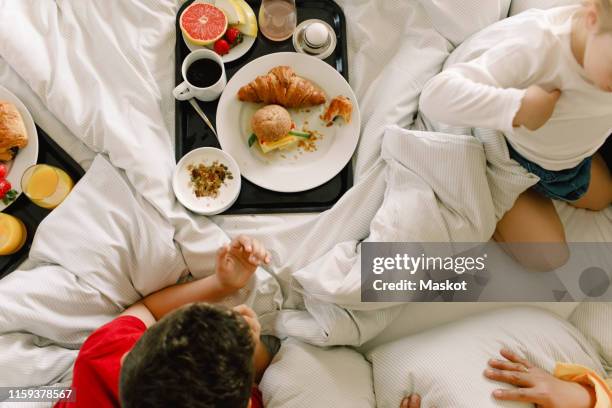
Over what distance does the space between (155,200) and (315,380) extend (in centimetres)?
53

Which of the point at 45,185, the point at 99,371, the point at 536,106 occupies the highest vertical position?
the point at 536,106

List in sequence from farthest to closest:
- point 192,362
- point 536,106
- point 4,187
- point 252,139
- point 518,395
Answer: point 252,139 < point 4,187 < point 518,395 < point 536,106 < point 192,362

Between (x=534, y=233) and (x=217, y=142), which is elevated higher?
(x=217, y=142)

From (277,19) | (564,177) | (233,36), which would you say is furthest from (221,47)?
(564,177)

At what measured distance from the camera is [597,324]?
1.20 meters

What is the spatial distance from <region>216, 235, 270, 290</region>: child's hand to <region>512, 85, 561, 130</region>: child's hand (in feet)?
1.91

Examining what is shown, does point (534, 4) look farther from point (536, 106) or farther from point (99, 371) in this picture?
point (99, 371)

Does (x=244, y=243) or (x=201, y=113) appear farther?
(x=201, y=113)

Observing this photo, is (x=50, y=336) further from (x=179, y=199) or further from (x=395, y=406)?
(x=395, y=406)

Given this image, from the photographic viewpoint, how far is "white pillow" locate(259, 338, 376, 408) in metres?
1.10

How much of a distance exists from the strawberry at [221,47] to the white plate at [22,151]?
18.5 inches

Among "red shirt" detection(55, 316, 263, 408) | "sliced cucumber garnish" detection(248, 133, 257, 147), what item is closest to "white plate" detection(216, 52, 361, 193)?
"sliced cucumber garnish" detection(248, 133, 257, 147)

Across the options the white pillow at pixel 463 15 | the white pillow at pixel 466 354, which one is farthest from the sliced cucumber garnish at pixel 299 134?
the white pillow at pixel 466 354

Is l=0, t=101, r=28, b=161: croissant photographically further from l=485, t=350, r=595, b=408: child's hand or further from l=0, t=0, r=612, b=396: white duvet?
l=485, t=350, r=595, b=408: child's hand
